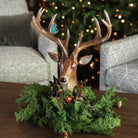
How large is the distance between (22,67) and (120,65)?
0.74 metres

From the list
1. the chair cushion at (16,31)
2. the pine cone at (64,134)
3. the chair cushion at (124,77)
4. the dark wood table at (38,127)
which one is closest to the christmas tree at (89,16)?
the chair cushion at (16,31)

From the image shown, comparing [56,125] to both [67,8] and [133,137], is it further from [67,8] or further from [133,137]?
[67,8]

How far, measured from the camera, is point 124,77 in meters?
1.71

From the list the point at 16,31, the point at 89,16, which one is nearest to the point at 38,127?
the point at 16,31

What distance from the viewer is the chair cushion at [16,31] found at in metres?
2.23

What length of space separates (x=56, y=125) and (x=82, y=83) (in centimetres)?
22

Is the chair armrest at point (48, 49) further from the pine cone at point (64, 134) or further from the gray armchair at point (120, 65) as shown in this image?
the pine cone at point (64, 134)

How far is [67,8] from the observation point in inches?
97.4

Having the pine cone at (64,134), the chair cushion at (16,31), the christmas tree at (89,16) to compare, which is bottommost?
the pine cone at (64,134)

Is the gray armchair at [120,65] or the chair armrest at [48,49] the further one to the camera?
the chair armrest at [48,49]

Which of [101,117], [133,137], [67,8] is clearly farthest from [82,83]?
[67,8]

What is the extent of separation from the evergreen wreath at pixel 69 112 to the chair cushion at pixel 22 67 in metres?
0.95

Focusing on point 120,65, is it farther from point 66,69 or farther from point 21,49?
point 66,69

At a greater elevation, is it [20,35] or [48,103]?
[20,35]
